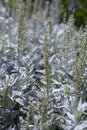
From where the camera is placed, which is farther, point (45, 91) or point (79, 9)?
point (79, 9)

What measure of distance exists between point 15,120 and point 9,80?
33cm

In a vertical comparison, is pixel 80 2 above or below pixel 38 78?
above

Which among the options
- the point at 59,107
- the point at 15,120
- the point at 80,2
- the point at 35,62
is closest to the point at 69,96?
the point at 59,107

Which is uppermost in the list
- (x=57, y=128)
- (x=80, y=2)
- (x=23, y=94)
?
(x=80, y=2)

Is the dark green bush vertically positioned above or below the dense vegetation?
above

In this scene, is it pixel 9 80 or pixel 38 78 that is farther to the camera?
pixel 38 78

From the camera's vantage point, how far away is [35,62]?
160 inches

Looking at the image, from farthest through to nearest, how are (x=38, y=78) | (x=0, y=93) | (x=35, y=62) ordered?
(x=35, y=62), (x=38, y=78), (x=0, y=93)

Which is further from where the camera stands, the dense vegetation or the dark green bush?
the dark green bush

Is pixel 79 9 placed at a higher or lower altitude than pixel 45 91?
higher

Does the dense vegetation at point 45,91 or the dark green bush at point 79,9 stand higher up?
the dark green bush at point 79,9

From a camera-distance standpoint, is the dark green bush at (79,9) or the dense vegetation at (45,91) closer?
the dense vegetation at (45,91)

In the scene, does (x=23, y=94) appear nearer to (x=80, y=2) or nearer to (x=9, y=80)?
(x=9, y=80)

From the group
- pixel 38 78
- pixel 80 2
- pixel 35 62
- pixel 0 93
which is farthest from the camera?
pixel 80 2
